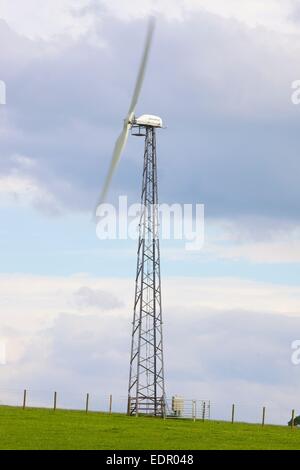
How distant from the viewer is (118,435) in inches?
3095

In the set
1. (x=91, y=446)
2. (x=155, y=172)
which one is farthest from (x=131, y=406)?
(x=91, y=446)

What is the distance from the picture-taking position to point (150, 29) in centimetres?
7825

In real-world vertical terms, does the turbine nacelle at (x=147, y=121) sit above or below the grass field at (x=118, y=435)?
above

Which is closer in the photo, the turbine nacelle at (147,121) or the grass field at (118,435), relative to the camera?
the grass field at (118,435)

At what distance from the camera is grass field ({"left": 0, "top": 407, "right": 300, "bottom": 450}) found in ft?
234

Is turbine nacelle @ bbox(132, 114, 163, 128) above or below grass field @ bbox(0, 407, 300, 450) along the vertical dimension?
above

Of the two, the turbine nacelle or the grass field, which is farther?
the turbine nacelle

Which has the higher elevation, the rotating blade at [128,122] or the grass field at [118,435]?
the rotating blade at [128,122]

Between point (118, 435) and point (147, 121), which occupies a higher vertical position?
point (147, 121)

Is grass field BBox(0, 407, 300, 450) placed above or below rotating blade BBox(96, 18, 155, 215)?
below

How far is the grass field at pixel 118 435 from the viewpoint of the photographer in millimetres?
71438

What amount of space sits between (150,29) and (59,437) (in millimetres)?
26556

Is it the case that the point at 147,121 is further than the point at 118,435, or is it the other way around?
the point at 147,121
